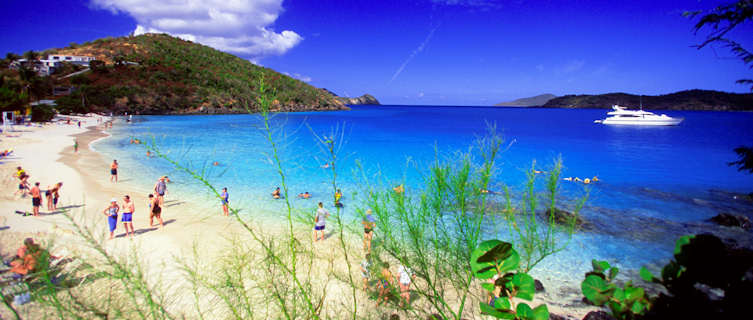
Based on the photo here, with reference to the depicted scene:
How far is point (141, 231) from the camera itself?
1147cm

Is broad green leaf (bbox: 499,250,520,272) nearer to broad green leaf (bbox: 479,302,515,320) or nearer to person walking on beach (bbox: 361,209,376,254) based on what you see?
broad green leaf (bbox: 479,302,515,320)

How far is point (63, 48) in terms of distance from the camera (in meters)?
104

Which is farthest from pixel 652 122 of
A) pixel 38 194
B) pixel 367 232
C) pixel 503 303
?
pixel 38 194

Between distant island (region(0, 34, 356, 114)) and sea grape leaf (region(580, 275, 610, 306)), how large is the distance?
59.3 meters

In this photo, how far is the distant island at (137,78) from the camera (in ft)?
222

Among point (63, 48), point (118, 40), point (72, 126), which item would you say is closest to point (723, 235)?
point (72, 126)

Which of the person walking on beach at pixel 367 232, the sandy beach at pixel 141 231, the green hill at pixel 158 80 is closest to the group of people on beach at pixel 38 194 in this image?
the sandy beach at pixel 141 231

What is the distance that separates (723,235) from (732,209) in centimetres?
617

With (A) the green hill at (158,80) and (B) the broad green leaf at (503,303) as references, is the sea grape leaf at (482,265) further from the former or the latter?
(A) the green hill at (158,80)

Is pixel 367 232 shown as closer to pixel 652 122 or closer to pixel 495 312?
pixel 495 312

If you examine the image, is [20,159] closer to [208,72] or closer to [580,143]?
[580,143]

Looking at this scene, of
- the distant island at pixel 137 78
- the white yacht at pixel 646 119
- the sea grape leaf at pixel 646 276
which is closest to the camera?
the sea grape leaf at pixel 646 276

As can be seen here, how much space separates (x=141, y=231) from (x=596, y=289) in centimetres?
1373

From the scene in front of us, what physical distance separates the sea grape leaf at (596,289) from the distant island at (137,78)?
59.3m
